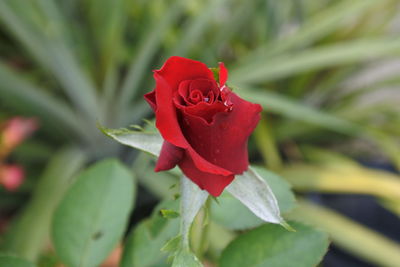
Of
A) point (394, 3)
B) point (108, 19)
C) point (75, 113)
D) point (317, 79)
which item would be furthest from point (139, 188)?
point (394, 3)

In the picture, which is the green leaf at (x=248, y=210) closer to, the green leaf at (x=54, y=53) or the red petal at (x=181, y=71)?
the red petal at (x=181, y=71)

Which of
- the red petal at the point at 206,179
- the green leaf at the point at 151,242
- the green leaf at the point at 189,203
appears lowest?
the green leaf at the point at 151,242

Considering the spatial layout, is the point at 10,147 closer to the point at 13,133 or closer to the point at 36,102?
the point at 13,133

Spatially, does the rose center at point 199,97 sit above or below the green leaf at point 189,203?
above

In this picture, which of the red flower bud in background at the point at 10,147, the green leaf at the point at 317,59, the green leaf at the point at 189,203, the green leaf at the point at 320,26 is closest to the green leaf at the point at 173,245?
the green leaf at the point at 189,203

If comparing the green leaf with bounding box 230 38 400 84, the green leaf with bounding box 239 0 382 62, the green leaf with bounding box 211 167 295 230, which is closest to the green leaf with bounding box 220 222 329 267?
the green leaf with bounding box 211 167 295 230

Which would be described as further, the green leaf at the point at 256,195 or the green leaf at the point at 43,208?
the green leaf at the point at 43,208

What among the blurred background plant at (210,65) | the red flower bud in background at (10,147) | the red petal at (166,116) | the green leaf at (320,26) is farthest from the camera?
the green leaf at (320,26)
